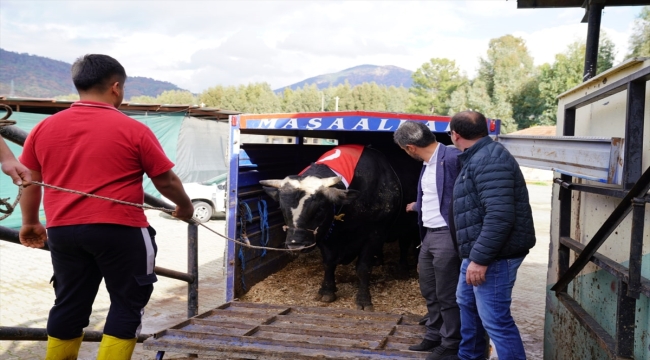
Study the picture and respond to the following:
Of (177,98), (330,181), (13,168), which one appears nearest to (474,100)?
(177,98)

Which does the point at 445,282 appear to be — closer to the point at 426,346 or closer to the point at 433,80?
the point at 426,346

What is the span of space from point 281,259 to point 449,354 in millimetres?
3694

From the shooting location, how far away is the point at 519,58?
61531 mm

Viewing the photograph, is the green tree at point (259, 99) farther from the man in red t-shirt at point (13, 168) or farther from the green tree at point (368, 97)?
the man in red t-shirt at point (13, 168)

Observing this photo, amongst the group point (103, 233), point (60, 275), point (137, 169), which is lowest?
point (60, 275)

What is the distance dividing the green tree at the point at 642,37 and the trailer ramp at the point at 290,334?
32287 millimetres

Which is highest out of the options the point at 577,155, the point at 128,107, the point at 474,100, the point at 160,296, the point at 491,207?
the point at 474,100

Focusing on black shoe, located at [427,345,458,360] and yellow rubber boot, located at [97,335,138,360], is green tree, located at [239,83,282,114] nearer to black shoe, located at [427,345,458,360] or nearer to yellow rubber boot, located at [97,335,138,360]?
black shoe, located at [427,345,458,360]

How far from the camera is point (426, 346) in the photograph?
168 inches

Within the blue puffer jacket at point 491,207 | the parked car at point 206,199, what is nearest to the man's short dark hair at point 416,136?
the blue puffer jacket at point 491,207

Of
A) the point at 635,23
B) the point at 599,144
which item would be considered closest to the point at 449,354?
the point at 599,144

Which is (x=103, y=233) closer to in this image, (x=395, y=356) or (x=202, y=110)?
(x=395, y=356)

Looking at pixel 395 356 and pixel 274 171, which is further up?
pixel 274 171

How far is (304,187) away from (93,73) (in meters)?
2.78
